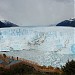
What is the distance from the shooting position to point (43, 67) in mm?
7918

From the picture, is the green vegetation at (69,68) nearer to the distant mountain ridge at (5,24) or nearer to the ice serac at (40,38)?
the ice serac at (40,38)

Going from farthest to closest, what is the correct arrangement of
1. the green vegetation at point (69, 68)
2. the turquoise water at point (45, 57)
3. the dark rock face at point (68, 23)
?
1. the dark rock face at point (68, 23)
2. the turquoise water at point (45, 57)
3. the green vegetation at point (69, 68)

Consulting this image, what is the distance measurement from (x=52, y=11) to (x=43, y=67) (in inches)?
64.7

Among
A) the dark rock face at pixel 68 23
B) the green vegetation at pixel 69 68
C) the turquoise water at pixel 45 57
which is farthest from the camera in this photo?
the dark rock face at pixel 68 23

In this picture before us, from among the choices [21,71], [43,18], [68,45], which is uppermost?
[43,18]

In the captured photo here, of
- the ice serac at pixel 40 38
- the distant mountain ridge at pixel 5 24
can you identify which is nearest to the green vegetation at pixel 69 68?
the ice serac at pixel 40 38

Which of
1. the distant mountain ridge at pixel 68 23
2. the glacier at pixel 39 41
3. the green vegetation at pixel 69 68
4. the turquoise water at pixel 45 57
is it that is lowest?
the green vegetation at pixel 69 68

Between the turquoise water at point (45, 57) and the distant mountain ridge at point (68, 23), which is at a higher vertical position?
the distant mountain ridge at point (68, 23)

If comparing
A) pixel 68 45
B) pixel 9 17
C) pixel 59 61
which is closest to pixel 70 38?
pixel 68 45

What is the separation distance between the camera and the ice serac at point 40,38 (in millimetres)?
8047

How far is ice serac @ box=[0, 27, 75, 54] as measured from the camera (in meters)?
8.05

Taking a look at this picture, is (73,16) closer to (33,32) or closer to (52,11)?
(52,11)

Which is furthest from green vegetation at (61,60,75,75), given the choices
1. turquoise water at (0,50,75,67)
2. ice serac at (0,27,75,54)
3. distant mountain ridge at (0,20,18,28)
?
distant mountain ridge at (0,20,18,28)

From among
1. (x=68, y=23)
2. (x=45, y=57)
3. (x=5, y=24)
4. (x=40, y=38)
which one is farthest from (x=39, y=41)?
(x=5, y=24)
